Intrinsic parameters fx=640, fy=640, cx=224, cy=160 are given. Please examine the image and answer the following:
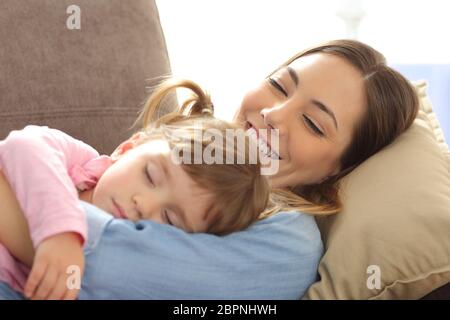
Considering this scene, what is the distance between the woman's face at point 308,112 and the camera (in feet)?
4.21

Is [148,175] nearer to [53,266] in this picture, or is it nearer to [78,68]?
[53,266]

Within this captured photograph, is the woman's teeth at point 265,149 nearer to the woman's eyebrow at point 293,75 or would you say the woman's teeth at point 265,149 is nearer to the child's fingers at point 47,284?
the woman's eyebrow at point 293,75

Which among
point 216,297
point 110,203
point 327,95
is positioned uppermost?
point 327,95

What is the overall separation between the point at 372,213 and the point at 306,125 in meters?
0.26

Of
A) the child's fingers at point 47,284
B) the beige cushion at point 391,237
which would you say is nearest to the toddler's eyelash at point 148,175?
the child's fingers at point 47,284

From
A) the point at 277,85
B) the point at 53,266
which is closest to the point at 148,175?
the point at 53,266

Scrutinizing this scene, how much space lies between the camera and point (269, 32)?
2.58 meters

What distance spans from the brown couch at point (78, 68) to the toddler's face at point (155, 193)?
0.44 meters

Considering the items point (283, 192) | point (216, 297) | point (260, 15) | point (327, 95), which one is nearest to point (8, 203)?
point (216, 297)

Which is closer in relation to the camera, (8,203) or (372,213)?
(8,203)

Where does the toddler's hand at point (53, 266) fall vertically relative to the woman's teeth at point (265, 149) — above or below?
below

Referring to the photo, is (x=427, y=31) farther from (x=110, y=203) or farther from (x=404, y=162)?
(x=110, y=203)

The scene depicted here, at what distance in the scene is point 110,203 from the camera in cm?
99

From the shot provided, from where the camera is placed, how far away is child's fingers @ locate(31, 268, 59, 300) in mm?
824
